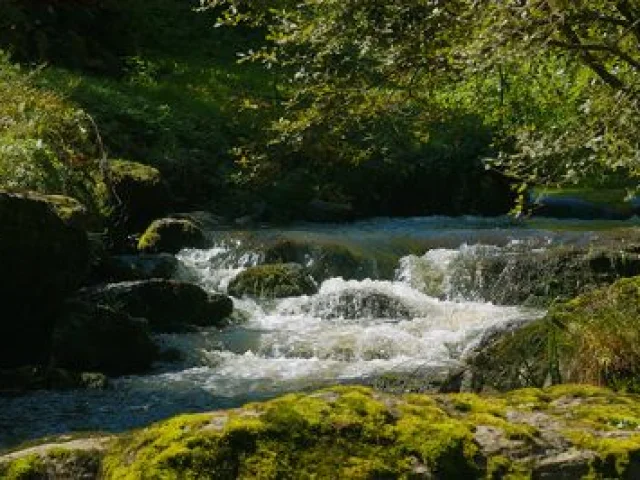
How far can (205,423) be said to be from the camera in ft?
9.80

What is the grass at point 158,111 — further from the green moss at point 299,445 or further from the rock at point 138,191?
the green moss at point 299,445

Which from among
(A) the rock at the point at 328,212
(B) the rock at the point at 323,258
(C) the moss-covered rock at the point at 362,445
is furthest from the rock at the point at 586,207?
(C) the moss-covered rock at the point at 362,445

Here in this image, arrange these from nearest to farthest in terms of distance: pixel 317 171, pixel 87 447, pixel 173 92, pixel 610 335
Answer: pixel 87 447 < pixel 610 335 < pixel 317 171 < pixel 173 92

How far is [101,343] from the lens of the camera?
8953 mm

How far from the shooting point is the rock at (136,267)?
1173 centimetres

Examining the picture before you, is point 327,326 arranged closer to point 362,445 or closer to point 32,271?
point 32,271

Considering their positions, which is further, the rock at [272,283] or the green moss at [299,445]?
the rock at [272,283]

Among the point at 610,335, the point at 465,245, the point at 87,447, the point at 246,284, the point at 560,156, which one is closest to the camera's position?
the point at 87,447

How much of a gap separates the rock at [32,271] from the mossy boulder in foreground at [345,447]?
5518mm

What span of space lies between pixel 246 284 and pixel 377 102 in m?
6.23

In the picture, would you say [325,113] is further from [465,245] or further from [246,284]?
[465,245]

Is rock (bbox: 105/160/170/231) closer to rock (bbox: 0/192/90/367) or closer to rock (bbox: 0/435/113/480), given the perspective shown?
rock (bbox: 0/192/90/367)

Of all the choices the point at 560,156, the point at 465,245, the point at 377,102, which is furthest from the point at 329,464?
the point at 465,245

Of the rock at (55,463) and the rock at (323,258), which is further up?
the rock at (55,463)
